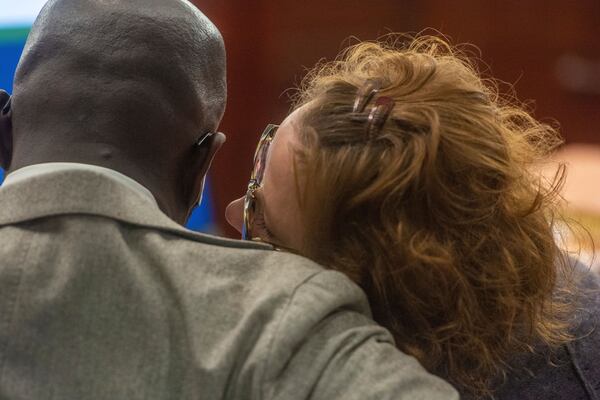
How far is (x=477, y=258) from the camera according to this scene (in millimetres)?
1001

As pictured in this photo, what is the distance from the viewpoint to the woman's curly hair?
0.98 metres

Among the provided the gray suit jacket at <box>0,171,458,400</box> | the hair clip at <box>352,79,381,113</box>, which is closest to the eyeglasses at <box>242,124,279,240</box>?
the hair clip at <box>352,79,381,113</box>

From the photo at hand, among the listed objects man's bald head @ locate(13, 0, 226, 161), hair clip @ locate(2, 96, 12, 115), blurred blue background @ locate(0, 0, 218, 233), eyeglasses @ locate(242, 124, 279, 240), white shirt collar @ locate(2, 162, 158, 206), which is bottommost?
blurred blue background @ locate(0, 0, 218, 233)

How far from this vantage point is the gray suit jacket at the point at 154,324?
817 mm

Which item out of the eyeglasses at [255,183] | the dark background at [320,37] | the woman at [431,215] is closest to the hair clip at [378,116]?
the woman at [431,215]

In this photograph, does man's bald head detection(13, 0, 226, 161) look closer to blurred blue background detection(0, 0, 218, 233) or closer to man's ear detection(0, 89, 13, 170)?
man's ear detection(0, 89, 13, 170)

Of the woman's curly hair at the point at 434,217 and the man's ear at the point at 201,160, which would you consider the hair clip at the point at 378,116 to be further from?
the man's ear at the point at 201,160

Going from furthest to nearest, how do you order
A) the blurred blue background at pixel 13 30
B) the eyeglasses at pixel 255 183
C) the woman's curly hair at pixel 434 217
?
the blurred blue background at pixel 13 30 < the eyeglasses at pixel 255 183 < the woman's curly hair at pixel 434 217

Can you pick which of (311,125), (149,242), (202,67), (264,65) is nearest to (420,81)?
(311,125)

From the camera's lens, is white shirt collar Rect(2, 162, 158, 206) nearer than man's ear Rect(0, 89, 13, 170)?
Yes

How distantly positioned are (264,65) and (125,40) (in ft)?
5.13

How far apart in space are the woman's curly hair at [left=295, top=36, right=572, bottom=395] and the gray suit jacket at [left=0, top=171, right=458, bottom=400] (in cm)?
13

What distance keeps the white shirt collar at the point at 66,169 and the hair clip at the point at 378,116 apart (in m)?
0.24

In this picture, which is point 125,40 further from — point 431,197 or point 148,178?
point 431,197
